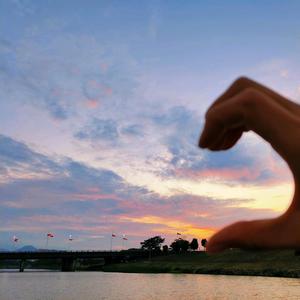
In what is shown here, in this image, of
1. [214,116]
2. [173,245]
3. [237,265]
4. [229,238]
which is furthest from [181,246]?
[214,116]

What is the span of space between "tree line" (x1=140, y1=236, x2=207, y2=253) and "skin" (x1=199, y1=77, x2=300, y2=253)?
14120 centimetres

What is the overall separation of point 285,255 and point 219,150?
90.7 m

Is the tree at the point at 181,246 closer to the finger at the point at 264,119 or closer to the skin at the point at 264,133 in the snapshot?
the skin at the point at 264,133

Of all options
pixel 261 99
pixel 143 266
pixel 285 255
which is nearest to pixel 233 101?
pixel 261 99

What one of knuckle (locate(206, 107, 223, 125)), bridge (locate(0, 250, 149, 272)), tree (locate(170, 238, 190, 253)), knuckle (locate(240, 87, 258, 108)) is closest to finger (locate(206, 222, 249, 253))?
knuckle (locate(206, 107, 223, 125))

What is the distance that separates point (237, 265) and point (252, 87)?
93.7 metres

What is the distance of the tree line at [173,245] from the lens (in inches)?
6275

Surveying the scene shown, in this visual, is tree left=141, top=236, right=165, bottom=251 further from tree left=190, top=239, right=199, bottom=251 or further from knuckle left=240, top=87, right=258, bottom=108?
knuckle left=240, top=87, right=258, bottom=108

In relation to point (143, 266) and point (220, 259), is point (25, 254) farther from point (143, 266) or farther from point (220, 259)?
point (220, 259)

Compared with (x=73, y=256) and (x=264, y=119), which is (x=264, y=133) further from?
(x=73, y=256)

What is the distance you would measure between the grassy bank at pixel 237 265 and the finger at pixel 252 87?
218ft

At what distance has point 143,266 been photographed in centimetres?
12631

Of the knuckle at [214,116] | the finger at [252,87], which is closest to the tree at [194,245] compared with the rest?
the finger at [252,87]

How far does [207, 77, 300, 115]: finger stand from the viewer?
9.15m
